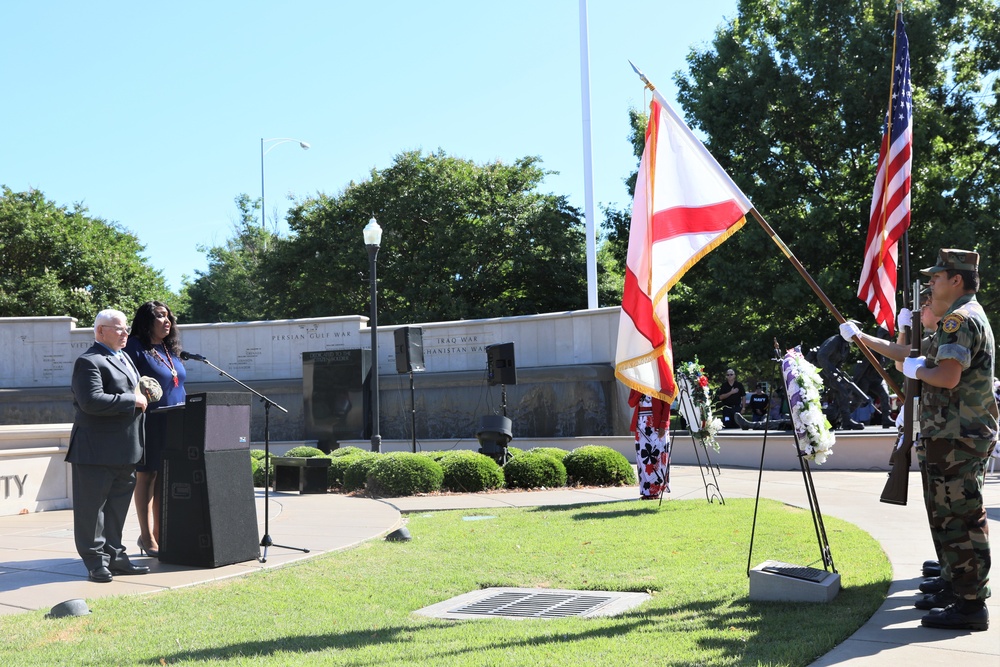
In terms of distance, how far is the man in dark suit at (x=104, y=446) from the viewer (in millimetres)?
7254

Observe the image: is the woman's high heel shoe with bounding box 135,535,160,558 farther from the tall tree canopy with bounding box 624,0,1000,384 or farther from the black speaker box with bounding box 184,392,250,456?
the tall tree canopy with bounding box 624,0,1000,384

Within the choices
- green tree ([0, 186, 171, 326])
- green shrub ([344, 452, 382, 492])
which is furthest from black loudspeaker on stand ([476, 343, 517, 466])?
green tree ([0, 186, 171, 326])

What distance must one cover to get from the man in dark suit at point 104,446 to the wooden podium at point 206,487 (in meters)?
0.40

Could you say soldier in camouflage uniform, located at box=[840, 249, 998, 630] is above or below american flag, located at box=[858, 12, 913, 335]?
below

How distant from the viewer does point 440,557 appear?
858 cm

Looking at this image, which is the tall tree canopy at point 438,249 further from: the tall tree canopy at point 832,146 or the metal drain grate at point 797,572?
the metal drain grate at point 797,572

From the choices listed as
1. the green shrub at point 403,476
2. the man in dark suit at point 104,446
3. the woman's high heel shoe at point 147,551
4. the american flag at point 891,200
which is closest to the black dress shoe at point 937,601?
the american flag at point 891,200

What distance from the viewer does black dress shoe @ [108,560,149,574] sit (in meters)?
7.59

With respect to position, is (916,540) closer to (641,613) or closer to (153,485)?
(641,613)

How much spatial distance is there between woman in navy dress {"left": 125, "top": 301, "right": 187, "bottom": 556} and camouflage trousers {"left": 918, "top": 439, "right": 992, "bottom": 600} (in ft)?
20.1

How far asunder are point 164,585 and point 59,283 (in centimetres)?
3731

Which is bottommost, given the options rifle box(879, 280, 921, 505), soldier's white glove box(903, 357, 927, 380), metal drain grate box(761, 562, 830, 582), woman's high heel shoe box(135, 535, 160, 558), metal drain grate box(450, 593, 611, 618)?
metal drain grate box(450, 593, 611, 618)

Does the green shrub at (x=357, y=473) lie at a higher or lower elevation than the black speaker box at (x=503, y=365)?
lower

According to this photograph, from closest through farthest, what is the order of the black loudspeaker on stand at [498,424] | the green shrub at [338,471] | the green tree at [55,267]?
1. the green shrub at [338,471]
2. the black loudspeaker on stand at [498,424]
3. the green tree at [55,267]
